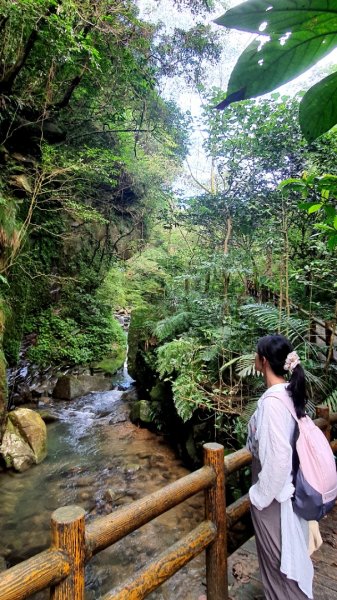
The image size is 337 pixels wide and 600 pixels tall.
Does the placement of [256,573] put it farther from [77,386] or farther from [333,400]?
[77,386]

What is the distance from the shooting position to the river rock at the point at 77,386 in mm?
8141

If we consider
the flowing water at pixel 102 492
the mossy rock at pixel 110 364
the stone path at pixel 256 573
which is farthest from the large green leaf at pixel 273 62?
the mossy rock at pixel 110 364

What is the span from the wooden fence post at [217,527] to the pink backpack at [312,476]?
53cm

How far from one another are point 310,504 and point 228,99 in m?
1.70

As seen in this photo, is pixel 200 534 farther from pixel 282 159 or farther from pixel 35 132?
pixel 35 132

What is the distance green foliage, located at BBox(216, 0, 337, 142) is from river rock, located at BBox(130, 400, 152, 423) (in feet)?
20.8

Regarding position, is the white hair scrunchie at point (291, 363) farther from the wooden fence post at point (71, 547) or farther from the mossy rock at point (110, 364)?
the mossy rock at point (110, 364)

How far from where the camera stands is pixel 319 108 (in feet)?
1.61

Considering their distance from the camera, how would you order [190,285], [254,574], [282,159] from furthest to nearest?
[190,285], [282,159], [254,574]

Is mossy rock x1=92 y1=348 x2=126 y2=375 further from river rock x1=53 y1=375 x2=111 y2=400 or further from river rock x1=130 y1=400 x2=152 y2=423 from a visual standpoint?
river rock x1=130 y1=400 x2=152 y2=423

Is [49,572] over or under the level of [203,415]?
over

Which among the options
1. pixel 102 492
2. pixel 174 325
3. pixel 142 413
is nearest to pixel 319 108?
pixel 102 492

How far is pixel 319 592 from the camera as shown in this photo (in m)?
1.95

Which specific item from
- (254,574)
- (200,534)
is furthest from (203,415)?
(200,534)
